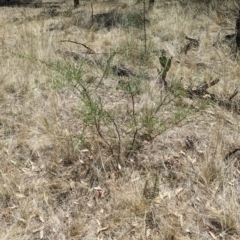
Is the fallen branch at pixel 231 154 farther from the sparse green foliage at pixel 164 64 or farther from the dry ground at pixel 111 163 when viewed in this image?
the sparse green foliage at pixel 164 64

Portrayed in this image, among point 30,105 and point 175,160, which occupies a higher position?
point 30,105

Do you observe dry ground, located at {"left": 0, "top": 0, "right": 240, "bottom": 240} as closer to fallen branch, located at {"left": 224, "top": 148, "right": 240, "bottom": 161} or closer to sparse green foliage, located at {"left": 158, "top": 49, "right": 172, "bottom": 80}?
fallen branch, located at {"left": 224, "top": 148, "right": 240, "bottom": 161}

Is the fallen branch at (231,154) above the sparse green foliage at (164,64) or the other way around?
the other way around

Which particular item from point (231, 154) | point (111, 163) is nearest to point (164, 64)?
point (231, 154)

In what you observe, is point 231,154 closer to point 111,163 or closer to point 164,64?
point 111,163

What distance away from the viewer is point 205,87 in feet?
12.0

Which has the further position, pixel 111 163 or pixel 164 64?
pixel 164 64

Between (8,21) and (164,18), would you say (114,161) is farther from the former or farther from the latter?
(8,21)

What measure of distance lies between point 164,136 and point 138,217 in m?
0.92

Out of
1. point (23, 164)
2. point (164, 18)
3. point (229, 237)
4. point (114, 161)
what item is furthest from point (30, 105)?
point (164, 18)

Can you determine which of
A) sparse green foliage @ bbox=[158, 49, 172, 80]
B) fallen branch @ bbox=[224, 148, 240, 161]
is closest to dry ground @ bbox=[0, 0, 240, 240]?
fallen branch @ bbox=[224, 148, 240, 161]

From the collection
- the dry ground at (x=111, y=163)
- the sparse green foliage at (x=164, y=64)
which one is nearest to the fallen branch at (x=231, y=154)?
the dry ground at (x=111, y=163)

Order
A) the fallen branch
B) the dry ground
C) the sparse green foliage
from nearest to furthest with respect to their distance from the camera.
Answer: the dry ground → the fallen branch → the sparse green foliage

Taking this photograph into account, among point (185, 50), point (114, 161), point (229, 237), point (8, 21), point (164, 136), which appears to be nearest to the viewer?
point (229, 237)
